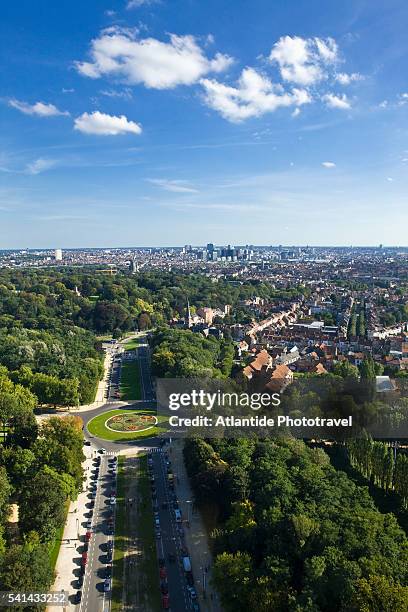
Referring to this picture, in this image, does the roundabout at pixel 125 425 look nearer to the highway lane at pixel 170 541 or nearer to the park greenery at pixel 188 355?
the park greenery at pixel 188 355

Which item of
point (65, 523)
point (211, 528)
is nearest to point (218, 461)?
point (211, 528)

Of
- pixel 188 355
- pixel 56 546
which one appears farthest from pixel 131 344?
pixel 56 546

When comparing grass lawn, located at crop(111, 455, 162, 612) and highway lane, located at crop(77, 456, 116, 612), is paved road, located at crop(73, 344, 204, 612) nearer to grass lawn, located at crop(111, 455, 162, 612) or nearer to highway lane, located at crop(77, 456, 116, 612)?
highway lane, located at crop(77, 456, 116, 612)

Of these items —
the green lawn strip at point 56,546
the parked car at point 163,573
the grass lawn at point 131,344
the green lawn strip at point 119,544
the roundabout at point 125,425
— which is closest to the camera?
the green lawn strip at point 119,544

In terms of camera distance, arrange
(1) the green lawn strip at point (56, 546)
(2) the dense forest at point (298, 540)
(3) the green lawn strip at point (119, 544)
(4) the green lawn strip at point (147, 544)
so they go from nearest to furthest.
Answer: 1. (2) the dense forest at point (298, 540)
2. (3) the green lawn strip at point (119, 544)
3. (4) the green lawn strip at point (147, 544)
4. (1) the green lawn strip at point (56, 546)

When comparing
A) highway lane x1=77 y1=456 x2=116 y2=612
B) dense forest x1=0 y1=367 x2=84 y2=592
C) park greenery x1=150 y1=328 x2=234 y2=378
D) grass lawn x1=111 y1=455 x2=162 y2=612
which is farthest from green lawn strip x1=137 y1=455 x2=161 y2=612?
park greenery x1=150 y1=328 x2=234 y2=378

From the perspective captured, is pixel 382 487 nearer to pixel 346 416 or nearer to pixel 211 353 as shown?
pixel 346 416

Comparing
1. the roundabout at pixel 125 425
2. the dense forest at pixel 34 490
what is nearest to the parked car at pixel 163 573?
the dense forest at pixel 34 490

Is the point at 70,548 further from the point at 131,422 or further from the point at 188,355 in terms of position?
the point at 188,355
